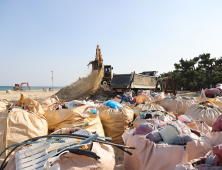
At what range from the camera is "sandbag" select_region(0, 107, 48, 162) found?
2139 millimetres

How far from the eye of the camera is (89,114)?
9.68 ft

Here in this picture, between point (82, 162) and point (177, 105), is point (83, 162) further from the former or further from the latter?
point (177, 105)

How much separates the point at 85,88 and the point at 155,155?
36.2 ft

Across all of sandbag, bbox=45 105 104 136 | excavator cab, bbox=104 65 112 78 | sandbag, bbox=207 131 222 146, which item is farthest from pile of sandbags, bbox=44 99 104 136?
excavator cab, bbox=104 65 112 78

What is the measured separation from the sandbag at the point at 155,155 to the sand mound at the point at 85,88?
10.4 meters

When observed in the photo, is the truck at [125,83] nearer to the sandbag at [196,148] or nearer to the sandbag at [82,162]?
the sandbag at [196,148]

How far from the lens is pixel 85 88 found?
40.7 feet

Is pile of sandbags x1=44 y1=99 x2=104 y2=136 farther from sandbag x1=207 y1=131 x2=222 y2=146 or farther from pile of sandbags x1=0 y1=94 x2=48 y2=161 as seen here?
sandbag x1=207 y1=131 x2=222 y2=146

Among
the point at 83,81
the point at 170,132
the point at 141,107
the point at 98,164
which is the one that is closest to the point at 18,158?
the point at 98,164

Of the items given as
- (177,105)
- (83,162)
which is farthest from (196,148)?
(177,105)

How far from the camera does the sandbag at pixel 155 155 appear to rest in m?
1.60

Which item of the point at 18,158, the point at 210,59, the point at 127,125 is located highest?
the point at 210,59

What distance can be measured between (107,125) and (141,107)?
3.26ft

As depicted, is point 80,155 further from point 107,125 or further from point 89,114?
point 107,125
